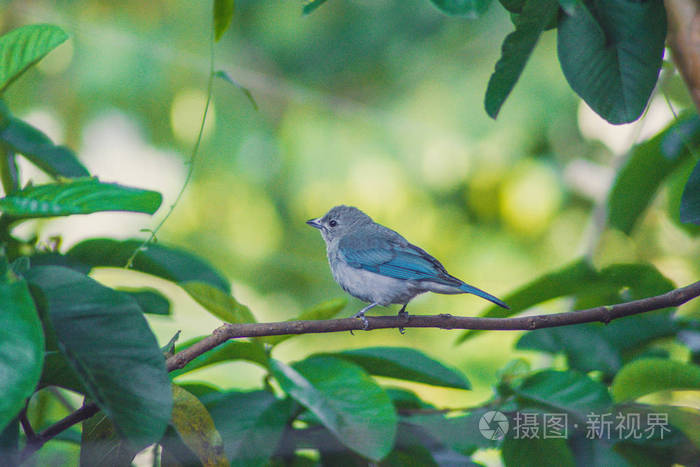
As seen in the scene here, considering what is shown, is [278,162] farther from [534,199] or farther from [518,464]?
[518,464]

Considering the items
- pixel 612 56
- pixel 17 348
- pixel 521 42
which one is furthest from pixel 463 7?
pixel 17 348

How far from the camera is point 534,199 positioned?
3957 mm

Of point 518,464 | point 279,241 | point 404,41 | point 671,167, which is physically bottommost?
point 279,241

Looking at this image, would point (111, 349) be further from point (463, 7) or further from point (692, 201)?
point (692, 201)

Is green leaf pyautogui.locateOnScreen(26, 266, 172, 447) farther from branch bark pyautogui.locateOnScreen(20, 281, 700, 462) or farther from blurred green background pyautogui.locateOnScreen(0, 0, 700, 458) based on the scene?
blurred green background pyautogui.locateOnScreen(0, 0, 700, 458)

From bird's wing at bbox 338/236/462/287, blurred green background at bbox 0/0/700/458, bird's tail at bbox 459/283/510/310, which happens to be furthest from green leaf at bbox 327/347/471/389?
blurred green background at bbox 0/0/700/458

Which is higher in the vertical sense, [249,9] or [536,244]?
[249,9]

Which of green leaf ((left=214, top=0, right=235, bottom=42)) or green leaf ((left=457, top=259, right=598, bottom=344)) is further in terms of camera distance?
green leaf ((left=457, top=259, right=598, bottom=344))

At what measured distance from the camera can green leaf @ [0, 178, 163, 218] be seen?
89 cm

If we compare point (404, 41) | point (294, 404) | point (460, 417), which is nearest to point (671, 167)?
point (460, 417)

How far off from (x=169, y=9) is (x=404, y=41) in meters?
1.71

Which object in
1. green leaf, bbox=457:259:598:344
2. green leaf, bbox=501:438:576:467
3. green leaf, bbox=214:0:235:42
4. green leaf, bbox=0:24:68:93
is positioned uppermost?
green leaf, bbox=214:0:235:42

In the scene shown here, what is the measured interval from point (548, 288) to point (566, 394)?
280 mm

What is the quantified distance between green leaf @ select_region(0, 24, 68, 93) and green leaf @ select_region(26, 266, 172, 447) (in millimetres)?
435
